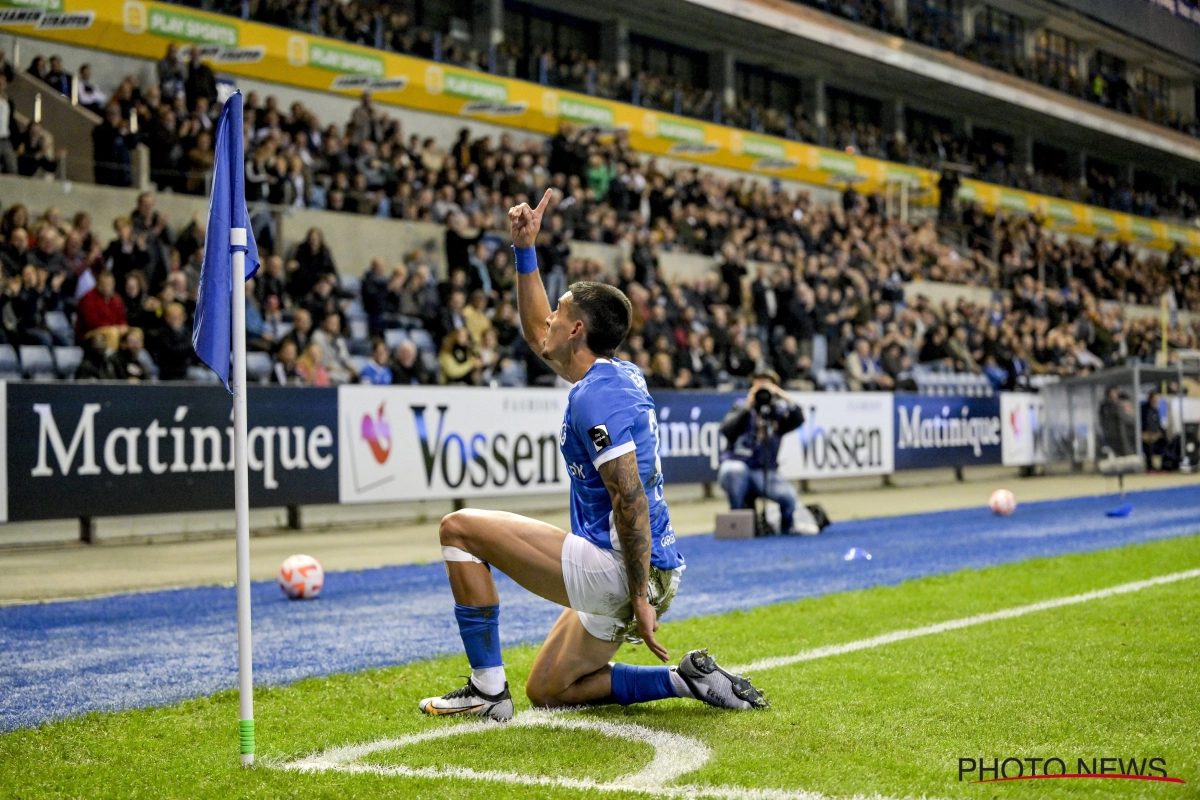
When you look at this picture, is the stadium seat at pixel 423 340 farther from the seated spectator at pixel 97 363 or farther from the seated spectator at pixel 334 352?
the seated spectator at pixel 97 363

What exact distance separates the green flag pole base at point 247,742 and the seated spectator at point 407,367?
492 inches

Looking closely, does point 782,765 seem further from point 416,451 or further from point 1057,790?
point 416,451

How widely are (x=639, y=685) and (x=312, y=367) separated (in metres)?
11.8

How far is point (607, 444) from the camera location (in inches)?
193

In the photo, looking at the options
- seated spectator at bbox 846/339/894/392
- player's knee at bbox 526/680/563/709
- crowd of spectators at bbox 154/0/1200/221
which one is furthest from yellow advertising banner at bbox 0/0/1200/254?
player's knee at bbox 526/680/563/709

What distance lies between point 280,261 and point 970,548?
10116 millimetres

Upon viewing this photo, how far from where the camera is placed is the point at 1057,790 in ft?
13.5

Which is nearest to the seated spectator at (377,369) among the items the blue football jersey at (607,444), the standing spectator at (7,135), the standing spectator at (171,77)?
the standing spectator at (7,135)

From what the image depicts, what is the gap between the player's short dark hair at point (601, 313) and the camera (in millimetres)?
5309

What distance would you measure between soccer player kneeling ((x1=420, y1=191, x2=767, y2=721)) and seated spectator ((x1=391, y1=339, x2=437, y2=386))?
38.0ft

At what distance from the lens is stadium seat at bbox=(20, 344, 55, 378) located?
14352 mm

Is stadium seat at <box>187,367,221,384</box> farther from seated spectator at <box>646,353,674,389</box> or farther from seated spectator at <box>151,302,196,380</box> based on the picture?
seated spectator at <box>646,353,674,389</box>

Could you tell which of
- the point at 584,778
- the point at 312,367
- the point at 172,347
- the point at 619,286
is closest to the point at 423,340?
the point at 312,367

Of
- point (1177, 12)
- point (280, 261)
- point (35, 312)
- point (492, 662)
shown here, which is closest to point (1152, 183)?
point (1177, 12)
